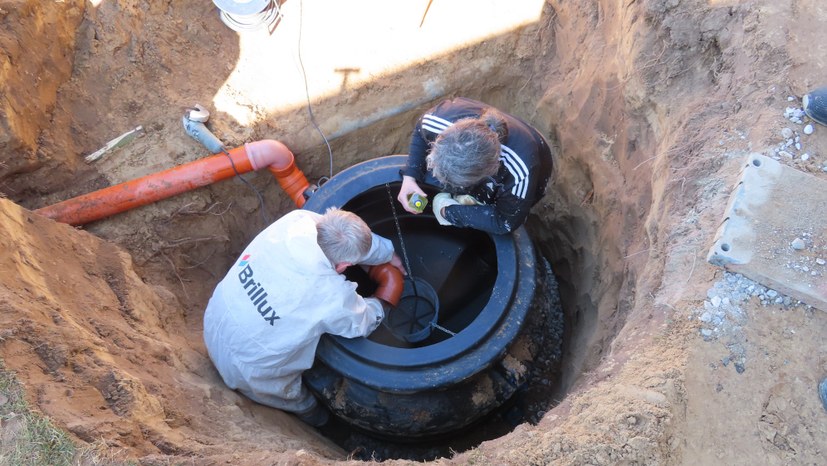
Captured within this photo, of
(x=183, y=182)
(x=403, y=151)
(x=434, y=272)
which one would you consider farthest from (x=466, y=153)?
(x=183, y=182)

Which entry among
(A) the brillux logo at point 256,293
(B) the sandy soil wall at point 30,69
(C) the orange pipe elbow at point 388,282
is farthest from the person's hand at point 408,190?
(B) the sandy soil wall at point 30,69

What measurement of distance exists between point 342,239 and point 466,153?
670 mm

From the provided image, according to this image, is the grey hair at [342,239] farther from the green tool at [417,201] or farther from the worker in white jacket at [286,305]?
the green tool at [417,201]

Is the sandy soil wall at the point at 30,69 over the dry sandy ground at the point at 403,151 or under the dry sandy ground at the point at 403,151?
over

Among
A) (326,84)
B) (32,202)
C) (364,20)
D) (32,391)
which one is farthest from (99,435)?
(364,20)

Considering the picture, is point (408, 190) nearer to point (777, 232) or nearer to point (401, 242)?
point (401, 242)

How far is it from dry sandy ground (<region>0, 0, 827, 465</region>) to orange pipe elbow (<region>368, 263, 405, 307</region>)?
30.5 inches

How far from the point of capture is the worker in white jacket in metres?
2.34

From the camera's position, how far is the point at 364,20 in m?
3.67

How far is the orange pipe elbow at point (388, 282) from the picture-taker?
2.82 meters

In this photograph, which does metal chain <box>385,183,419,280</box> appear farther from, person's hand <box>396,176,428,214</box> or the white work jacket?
the white work jacket

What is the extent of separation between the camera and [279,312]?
2.33 meters

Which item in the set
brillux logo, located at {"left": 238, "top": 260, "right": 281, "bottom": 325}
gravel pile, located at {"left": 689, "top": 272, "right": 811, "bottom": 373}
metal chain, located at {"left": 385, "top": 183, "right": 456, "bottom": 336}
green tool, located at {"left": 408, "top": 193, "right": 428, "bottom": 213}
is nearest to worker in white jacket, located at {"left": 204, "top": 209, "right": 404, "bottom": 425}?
brillux logo, located at {"left": 238, "top": 260, "right": 281, "bottom": 325}

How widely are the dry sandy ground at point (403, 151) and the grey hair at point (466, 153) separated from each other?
754mm
